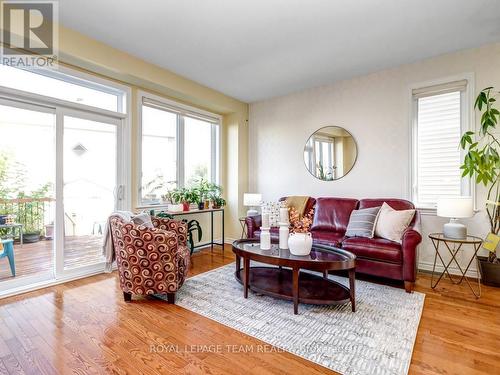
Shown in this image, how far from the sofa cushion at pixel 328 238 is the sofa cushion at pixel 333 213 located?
0.16m

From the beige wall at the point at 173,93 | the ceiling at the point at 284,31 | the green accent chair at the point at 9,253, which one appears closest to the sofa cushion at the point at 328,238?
the beige wall at the point at 173,93

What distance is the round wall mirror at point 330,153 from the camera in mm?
4211

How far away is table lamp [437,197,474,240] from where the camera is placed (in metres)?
2.75

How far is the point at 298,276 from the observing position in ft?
8.13

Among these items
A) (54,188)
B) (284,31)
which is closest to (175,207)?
(54,188)

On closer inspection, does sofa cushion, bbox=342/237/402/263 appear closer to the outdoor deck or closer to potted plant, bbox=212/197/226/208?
potted plant, bbox=212/197/226/208

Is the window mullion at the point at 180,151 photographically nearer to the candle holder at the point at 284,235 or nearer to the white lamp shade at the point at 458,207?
the candle holder at the point at 284,235

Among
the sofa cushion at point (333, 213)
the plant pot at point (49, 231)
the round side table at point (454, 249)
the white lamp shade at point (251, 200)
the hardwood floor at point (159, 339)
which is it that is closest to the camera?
the hardwood floor at point (159, 339)

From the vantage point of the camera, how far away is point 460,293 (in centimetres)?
281

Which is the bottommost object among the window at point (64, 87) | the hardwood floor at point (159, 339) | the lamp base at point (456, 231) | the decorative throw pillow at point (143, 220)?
the hardwood floor at point (159, 339)

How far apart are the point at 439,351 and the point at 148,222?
2.86 meters

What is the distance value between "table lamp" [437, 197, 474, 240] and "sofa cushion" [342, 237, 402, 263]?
23.8 inches

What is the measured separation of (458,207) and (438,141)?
1.19 m

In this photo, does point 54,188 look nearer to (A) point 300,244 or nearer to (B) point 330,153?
(A) point 300,244
